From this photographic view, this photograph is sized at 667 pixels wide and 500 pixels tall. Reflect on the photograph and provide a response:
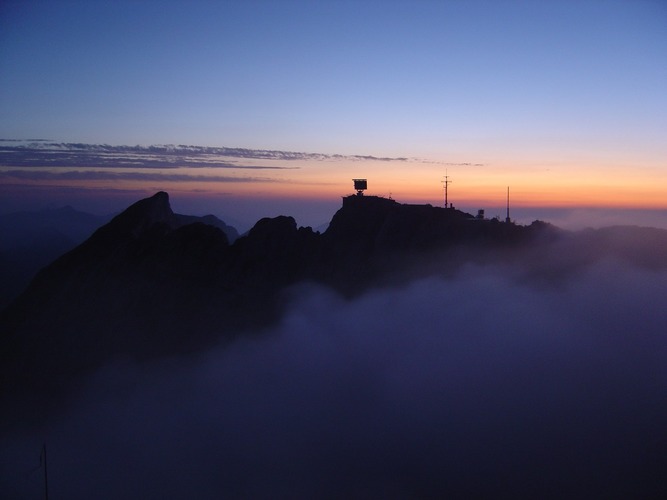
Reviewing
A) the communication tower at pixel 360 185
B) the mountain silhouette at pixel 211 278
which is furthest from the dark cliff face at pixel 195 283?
the communication tower at pixel 360 185

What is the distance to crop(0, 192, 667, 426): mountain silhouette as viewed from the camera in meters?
69.4

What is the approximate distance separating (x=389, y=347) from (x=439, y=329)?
687cm

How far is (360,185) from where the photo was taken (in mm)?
77938

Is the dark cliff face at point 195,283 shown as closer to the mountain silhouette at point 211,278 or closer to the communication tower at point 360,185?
the mountain silhouette at point 211,278

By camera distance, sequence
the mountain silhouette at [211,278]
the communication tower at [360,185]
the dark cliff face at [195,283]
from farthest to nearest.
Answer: the communication tower at [360,185], the dark cliff face at [195,283], the mountain silhouette at [211,278]

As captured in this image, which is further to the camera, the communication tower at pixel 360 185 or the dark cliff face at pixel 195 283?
the communication tower at pixel 360 185

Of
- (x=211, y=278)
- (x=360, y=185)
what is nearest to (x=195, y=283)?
(x=211, y=278)

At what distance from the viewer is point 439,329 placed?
232 ft

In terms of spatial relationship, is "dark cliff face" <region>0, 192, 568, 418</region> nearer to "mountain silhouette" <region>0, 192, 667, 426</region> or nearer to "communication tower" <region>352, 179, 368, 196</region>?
"mountain silhouette" <region>0, 192, 667, 426</region>

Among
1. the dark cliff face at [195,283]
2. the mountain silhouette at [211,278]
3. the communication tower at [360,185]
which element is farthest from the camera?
the communication tower at [360,185]

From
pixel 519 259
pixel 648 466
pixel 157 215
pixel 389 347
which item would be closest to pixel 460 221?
pixel 519 259

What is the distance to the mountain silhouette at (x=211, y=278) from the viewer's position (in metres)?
69.4

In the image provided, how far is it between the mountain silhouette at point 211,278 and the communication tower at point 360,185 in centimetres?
151

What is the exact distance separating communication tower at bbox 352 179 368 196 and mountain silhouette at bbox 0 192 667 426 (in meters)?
1.51
